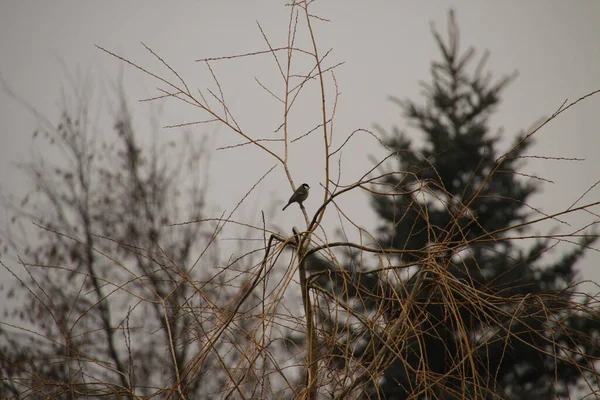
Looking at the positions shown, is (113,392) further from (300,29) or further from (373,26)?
(373,26)

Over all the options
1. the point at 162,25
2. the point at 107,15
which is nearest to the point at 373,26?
the point at 162,25

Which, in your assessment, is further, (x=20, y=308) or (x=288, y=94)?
(x=20, y=308)

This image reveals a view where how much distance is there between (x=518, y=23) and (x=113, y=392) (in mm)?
120246

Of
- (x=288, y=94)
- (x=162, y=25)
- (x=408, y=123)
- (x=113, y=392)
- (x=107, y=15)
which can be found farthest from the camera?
(x=162, y=25)

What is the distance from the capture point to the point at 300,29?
260 cm

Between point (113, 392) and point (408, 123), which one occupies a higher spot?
point (408, 123)

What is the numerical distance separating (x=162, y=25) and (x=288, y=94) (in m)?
109

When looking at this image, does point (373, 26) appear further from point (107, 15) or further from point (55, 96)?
point (55, 96)

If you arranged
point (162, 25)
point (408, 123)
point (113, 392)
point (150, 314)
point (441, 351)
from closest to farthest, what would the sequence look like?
point (113, 392) < point (150, 314) < point (441, 351) < point (408, 123) < point (162, 25)

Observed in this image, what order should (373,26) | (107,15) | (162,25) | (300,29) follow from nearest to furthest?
1. (300,29)
2. (107,15)
3. (162,25)
4. (373,26)

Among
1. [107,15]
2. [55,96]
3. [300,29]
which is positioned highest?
[107,15]

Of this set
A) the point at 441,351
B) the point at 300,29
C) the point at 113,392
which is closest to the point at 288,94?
the point at 300,29

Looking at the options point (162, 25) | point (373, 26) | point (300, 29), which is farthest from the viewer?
point (373, 26)

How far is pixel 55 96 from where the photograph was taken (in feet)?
32.3
